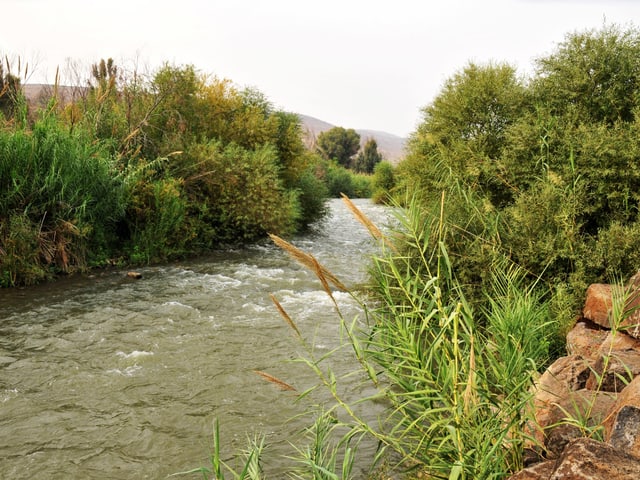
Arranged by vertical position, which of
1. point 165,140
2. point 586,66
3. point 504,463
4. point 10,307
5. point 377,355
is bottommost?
point 10,307

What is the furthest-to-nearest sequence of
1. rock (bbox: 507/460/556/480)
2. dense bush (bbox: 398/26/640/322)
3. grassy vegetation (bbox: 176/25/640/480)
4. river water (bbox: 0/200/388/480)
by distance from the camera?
dense bush (bbox: 398/26/640/322), river water (bbox: 0/200/388/480), grassy vegetation (bbox: 176/25/640/480), rock (bbox: 507/460/556/480)

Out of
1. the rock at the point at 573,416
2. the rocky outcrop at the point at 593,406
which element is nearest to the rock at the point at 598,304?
the rocky outcrop at the point at 593,406

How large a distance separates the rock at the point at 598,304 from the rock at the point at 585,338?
82mm

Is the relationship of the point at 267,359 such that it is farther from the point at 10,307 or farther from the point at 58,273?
the point at 58,273

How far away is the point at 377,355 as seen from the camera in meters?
2.84

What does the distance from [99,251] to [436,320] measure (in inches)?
357

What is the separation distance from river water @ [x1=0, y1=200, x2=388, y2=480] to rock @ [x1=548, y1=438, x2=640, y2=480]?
177cm

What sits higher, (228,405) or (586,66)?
(586,66)

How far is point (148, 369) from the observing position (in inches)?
226

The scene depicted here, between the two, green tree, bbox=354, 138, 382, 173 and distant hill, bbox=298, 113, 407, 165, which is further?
green tree, bbox=354, 138, 382, 173

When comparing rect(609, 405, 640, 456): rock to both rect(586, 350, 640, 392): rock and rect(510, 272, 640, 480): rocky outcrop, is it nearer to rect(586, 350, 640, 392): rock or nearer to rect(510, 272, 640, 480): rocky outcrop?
rect(510, 272, 640, 480): rocky outcrop

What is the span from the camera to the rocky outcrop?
7.20 ft

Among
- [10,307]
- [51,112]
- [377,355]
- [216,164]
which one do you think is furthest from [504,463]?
[216,164]

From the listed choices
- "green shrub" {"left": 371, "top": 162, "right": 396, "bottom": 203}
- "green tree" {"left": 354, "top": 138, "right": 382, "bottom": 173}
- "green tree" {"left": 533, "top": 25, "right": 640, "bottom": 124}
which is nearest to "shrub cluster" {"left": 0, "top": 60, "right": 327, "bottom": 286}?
"green tree" {"left": 533, "top": 25, "right": 640, "bottom": 124}
